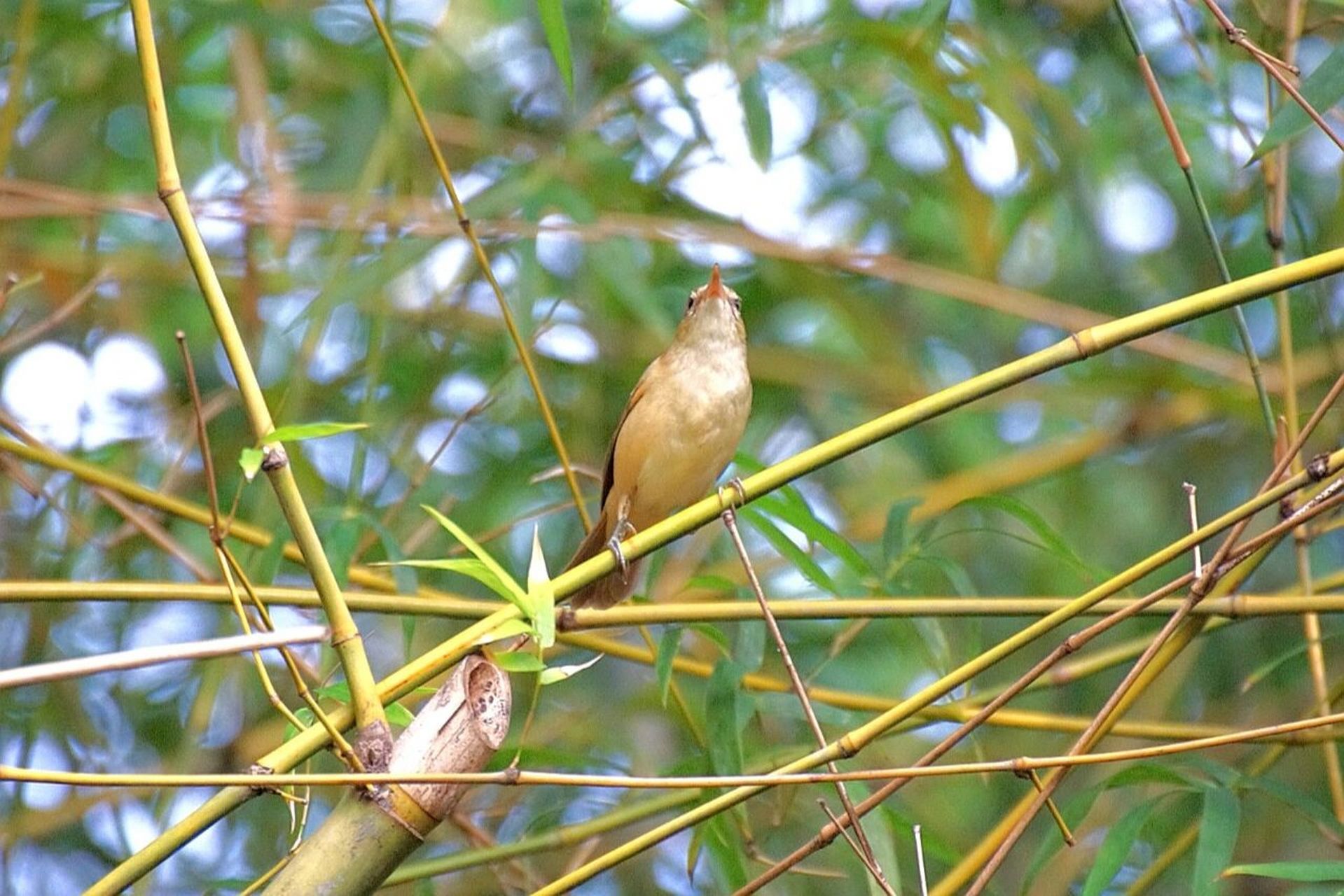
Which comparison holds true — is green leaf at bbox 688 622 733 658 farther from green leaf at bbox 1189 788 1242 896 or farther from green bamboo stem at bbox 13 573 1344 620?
green leaf at bbox 1189 788 1242 896

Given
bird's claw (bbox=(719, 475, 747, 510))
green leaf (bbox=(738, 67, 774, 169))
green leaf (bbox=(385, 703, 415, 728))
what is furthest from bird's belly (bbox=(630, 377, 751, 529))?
green leaf (bbox=(385, 703, 415, 728))

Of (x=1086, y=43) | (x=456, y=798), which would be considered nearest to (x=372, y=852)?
(x=456, y=798)

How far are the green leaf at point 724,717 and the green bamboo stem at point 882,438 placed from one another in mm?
769

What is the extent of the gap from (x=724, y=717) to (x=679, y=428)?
1093 millimetres

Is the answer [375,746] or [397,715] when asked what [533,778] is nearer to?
[375,746]

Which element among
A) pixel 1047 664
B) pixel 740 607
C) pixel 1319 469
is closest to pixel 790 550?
pixel 740 607

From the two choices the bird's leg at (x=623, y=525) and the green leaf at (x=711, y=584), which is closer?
the green leaf at (x=711, y=584)

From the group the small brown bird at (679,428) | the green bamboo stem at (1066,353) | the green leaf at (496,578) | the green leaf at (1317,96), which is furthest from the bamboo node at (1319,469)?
the small brown bird at (679,428)

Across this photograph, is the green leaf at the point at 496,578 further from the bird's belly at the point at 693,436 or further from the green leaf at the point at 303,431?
the bird's belly at the point at 693,436

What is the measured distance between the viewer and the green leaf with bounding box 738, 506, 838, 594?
2.90 meters

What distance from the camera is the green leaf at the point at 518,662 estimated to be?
180cm

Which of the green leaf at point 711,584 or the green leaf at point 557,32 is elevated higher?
the green leaf at point 557,32

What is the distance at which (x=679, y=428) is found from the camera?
12.2 feet

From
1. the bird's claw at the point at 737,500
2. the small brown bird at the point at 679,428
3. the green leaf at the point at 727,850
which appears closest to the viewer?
the bird's claw at the point at 737,500
